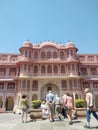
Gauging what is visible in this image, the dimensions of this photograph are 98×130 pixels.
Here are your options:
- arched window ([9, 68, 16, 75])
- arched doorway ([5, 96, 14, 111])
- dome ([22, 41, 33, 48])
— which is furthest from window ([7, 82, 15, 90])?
dome ([22, 41, 33, 48])

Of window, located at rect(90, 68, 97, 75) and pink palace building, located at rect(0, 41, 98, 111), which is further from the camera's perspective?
window, located at rect(90, 68, 97, 75)

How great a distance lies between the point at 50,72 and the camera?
108ft

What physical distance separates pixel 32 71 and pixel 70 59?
28.0 ft

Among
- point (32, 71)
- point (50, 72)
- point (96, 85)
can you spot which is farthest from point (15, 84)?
point (96, 85)

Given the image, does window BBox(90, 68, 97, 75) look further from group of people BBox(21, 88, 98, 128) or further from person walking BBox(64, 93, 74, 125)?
person walking BBox(64, 93, 74, 125)

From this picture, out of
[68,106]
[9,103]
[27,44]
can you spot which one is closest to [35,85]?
[9,103]

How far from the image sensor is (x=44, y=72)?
3278 cm

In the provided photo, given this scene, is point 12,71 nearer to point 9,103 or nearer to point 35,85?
point 35,85

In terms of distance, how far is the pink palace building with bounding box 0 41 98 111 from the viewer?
3106cm

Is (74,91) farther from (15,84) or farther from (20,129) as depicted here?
(20,129)

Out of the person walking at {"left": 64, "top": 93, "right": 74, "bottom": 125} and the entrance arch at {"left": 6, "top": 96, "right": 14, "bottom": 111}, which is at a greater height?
the person walking at {"left": 64, "top": 93, "right": 74, "bottom": 125}

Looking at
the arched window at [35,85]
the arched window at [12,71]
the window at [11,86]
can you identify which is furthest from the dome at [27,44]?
the window at [11,86]

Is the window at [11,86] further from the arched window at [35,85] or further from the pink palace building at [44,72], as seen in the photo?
the arched window at [35,85]

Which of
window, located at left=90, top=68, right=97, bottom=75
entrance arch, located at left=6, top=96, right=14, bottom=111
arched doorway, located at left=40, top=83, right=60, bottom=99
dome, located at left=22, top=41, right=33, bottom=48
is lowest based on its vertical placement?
entrance arch, located at left=6, top=96, right=14, bottom=111
